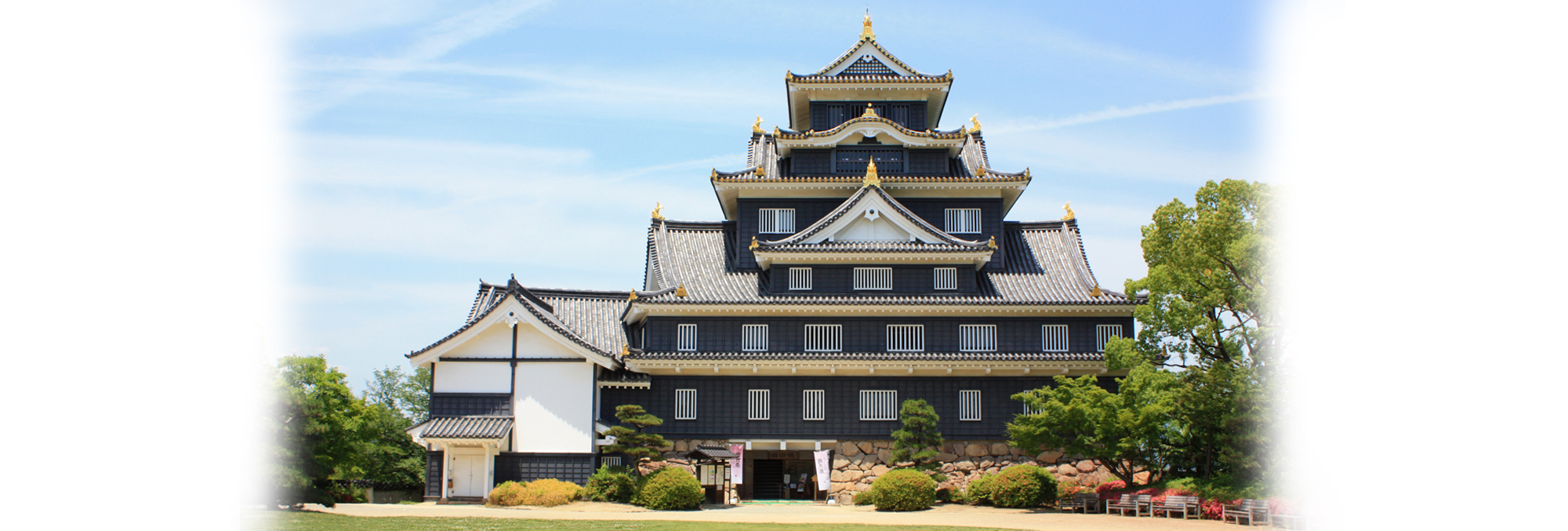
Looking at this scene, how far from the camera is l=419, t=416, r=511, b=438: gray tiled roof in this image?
29953 mm

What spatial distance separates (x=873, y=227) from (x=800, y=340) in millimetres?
4846

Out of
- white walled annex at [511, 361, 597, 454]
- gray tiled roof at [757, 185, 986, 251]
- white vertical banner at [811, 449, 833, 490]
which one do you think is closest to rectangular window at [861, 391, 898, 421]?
white vertical banner at [811, 449, 833, 490]

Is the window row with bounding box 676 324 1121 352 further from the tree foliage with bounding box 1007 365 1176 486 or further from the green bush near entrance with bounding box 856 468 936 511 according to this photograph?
the green bush near entrance with bounding box 856 468 936 511

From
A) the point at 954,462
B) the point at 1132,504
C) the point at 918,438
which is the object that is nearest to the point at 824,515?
the point at 918,438

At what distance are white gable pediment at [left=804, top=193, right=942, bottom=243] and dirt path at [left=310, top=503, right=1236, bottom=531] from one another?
9.72m

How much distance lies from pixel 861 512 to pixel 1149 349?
31.1 feet

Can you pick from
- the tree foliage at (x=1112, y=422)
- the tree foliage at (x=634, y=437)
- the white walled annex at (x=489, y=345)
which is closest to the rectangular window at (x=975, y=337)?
the tree foliage at (x=1112, y=422)

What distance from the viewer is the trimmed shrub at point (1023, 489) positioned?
92.0 ft

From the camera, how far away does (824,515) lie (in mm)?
26078

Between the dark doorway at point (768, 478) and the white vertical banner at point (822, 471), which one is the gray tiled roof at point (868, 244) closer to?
the white vertical banner at point (822, 471)

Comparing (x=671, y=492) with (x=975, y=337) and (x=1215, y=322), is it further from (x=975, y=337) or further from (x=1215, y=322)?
(x=1215, y=322)

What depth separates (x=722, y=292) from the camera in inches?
1357

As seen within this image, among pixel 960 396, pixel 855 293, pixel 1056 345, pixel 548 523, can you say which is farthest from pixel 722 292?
pixel 548 523

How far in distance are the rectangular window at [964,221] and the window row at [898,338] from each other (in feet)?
15.1
